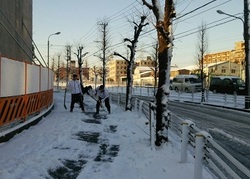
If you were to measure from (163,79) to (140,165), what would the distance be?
93.5 inches

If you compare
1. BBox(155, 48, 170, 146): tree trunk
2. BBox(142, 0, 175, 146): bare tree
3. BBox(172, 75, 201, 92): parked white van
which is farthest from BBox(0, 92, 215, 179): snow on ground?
BBox(172, 75, 201, 92): parked white van

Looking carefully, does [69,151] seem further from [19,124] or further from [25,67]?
[25,67]

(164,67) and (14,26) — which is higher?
(14,26)

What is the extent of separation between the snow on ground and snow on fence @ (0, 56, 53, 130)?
22.9 inches

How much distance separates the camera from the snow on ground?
5785 mm

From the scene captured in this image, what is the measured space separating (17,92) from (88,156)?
3887 millimetres

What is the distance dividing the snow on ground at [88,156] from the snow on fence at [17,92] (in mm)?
581

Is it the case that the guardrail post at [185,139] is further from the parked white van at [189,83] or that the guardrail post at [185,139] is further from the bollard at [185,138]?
the parked white van at [189,83]

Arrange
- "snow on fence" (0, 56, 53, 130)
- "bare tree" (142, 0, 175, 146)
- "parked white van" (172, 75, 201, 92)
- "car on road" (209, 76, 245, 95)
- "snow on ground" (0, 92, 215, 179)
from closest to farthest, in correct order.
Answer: "snow on ground" (0, 92, 215, 179) < "bare tree" (142, 0, 175, 146) < "snow on fence" (0, 56, 53, 130) < "car on road" (209, 76, 245, 95) < "parked white van" (172, 75, 201, 92)

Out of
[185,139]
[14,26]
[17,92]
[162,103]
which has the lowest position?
[185,139]

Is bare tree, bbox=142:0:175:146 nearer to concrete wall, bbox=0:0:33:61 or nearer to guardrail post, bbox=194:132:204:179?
guardrail post, bbox=194:132:204:179

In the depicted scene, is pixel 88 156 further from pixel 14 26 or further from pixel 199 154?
pixel 14 26

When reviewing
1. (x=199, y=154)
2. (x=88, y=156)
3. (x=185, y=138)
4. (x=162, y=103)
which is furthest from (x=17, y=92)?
(x=199, y=154)

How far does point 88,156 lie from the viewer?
7102 millimetres
